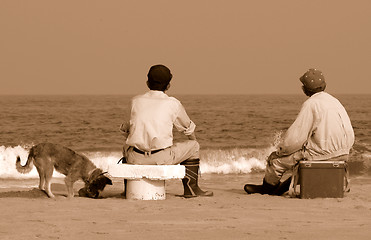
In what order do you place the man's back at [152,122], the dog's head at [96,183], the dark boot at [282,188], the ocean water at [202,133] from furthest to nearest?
1. the ocean water at [202,133]
2. the dark boot at [282,188]
3. the dog's head at [96,183]
4. the man's back at [152,122]

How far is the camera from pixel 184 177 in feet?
29.5

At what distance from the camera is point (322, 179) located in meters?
8.92

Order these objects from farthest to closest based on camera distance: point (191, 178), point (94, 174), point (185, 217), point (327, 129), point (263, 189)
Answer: point (263, 189) → point (94, 174) → point (191, 178) → point (327, 129) → point (185, 217)

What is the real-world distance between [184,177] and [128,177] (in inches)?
28.5

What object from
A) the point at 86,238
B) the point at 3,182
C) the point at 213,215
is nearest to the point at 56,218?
the point at 86,238

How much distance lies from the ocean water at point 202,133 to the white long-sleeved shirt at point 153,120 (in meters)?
5.47

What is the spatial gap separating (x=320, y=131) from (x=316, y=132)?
48 millimetres

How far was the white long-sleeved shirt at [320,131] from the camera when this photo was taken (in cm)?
885

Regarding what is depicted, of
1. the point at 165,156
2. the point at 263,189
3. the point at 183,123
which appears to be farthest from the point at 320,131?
the point at 165,156

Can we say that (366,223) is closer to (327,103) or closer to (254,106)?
(327,103)
